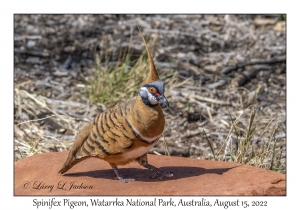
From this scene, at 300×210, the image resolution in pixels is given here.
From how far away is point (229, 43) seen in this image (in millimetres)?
9883

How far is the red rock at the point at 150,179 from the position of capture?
466 centimetres

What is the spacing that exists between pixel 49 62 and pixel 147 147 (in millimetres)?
4618

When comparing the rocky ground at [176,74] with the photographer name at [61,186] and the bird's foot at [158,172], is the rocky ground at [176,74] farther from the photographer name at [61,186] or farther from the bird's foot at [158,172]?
the photographer name at [61,186]

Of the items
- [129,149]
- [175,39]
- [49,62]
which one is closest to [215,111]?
[175,39]

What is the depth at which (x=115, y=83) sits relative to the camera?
25.9ft

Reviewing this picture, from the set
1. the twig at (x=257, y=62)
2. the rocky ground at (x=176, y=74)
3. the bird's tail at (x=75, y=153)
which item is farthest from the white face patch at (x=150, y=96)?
the twig at (x=257, y=62)

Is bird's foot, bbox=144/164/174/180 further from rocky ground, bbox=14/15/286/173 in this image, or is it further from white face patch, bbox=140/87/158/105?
rocky ground, bbox=14/15/286/173

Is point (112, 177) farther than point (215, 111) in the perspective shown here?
No

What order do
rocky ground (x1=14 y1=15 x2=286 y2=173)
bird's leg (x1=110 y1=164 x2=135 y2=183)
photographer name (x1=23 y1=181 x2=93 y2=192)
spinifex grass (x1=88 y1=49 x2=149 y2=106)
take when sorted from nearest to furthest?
photographer name (x1=23 y1=181 x2=93 y2=192) < bird's leg (x1=110 y1=164 x2=135 y2=183) < rocky ground (x1=14 y1=15 x2=286 y2=173) < spinifex grass (x1=88 y1=49 x2=149 y2=106)

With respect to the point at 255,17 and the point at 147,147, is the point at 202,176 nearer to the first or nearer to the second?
the point at 147,147

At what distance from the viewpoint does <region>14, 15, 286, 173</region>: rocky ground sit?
7219 mm

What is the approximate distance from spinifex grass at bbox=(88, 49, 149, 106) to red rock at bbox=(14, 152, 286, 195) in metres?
2.36

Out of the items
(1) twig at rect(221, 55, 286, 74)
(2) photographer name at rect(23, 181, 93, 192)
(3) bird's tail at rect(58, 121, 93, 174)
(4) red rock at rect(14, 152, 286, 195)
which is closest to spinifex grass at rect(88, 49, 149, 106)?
(1) twig at rect(221, 55, 286, 74)
